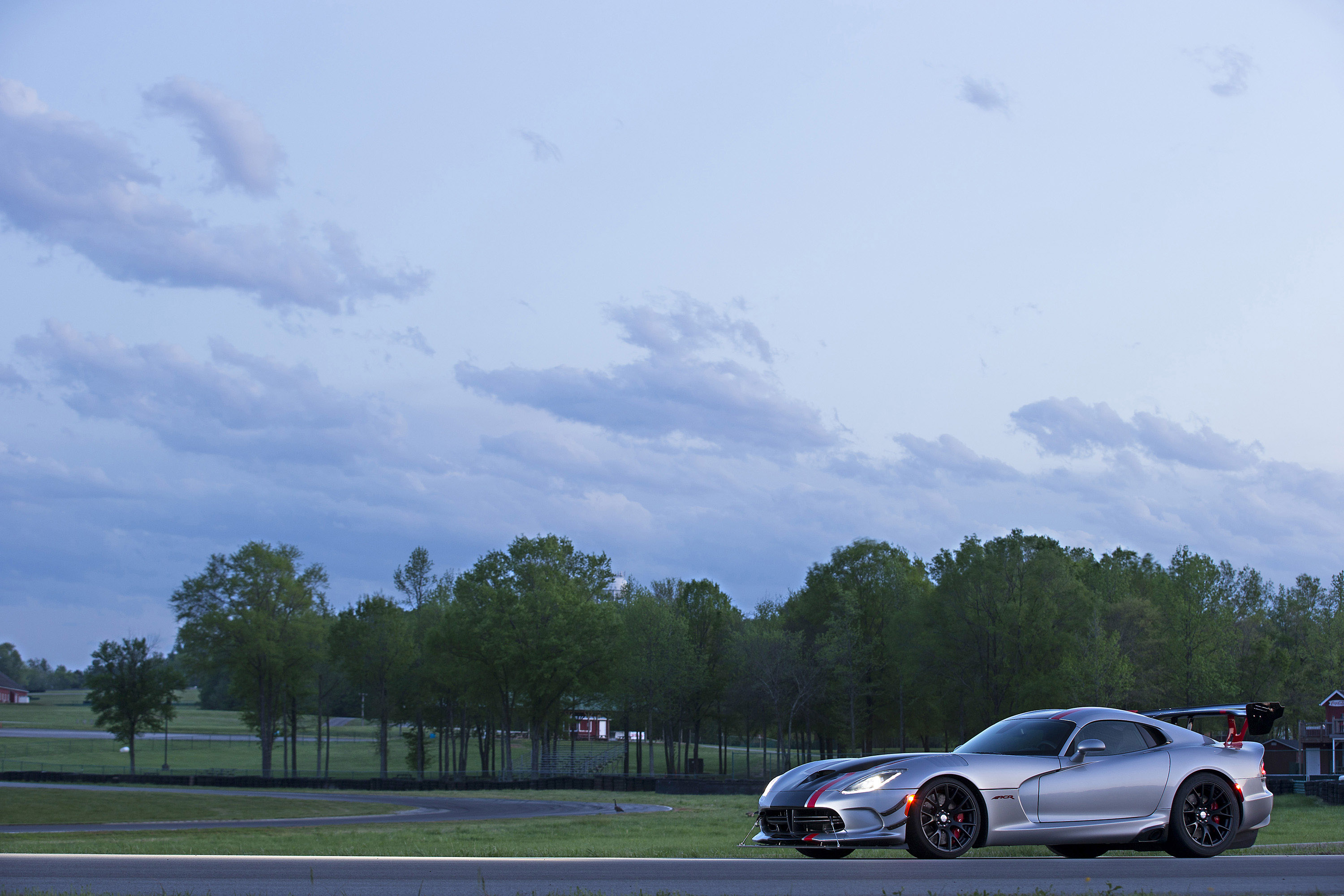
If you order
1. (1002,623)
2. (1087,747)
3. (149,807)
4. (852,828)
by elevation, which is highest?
(1087,747)

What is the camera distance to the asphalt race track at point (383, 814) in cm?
3591

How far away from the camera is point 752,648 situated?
2840 inches

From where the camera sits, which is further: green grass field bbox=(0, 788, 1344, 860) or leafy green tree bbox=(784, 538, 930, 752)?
leafy green tree bbox=(784, 538, 930, 752)

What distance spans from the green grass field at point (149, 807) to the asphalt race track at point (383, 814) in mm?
1128

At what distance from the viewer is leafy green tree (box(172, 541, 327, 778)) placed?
2867 inches

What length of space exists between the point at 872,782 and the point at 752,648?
2449 inches

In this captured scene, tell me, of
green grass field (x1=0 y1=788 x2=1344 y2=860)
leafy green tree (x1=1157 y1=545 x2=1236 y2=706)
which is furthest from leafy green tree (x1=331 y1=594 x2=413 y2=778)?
leafy green tree (x1=1157 y1=545 x2=1236 y2=706)

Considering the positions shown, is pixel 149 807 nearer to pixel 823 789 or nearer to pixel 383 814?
pixel 383 814

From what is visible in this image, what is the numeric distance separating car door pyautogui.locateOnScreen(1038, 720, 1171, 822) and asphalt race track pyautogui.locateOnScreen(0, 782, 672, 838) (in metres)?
28.9

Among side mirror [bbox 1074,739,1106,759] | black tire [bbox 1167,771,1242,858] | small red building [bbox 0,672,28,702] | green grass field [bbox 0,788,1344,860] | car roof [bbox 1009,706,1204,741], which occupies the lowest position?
small red building [bbox 0,672,28,702]

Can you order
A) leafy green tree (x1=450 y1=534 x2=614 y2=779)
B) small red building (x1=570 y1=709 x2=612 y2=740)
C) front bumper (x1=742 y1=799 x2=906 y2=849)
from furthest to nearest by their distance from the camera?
small red building (x1=570 y1=709 x2=612 y2=740) < leafy green tree (x1=450 y1=534 x2=614 y2=779) < front bumper (x1=742 y1=799 x2=906 y2=849)

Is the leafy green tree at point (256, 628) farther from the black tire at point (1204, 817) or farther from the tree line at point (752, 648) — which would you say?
the black tire at point (1204, 817)

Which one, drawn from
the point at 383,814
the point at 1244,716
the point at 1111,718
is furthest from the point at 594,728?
the point at 1111,718

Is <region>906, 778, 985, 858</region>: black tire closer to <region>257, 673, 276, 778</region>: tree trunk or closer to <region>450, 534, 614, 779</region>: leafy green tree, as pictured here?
<region>450, 534, 614, 779</region>: leafy green tree
